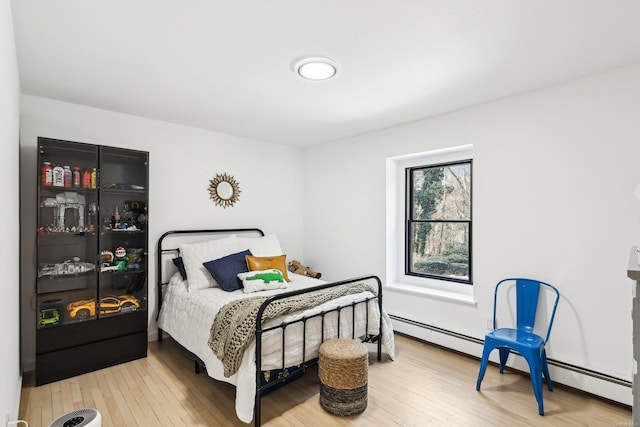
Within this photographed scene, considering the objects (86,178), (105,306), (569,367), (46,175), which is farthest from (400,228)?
(46,175)

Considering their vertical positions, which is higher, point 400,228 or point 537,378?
point 400,228

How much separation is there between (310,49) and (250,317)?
1.80 metres

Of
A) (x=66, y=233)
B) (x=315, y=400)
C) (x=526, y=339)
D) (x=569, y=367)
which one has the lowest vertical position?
(x=315, y=400)

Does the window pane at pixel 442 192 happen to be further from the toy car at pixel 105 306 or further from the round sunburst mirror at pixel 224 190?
the toy car at pixel 105 306

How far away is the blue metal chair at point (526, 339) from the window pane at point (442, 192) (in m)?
0.93

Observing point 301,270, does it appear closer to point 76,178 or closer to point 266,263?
point 266,263

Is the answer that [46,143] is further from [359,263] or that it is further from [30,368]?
[359,263]

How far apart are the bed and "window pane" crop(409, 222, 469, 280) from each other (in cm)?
97

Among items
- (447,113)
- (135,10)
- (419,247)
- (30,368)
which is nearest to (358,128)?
(447,113)

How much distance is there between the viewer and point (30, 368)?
2811 mm

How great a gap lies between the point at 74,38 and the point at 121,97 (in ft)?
3.23

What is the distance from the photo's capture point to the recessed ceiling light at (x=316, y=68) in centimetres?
220

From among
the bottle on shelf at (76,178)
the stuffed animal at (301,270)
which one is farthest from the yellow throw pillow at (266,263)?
the bottle on shelf at (76,178)

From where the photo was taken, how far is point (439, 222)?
144 inches
